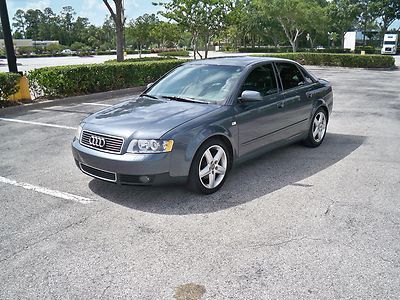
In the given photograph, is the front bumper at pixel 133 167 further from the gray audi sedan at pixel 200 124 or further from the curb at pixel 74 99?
the curb at pixel 74 99

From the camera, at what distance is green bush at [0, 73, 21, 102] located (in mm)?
9547

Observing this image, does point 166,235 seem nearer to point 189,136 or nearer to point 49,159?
point 189,136

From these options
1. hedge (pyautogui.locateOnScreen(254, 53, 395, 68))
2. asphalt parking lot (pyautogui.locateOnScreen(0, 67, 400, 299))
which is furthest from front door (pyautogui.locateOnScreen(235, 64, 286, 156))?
hedge (pyautogui.locateOnScreen(254, 53, 395, 68))

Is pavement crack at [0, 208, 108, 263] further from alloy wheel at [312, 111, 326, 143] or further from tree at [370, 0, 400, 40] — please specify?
tree at [370, 0, 400, 40]

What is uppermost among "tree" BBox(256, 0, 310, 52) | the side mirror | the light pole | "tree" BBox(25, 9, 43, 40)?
"tree" BBox(25, 9, 43, 40)

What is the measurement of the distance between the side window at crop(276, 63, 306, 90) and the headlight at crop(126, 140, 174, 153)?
2.36m

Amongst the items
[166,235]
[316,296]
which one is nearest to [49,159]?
[166,235]

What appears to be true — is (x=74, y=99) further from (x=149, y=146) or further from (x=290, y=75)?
(x=149, y=146)

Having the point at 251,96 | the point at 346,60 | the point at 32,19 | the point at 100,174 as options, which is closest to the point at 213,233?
the point at 100,174

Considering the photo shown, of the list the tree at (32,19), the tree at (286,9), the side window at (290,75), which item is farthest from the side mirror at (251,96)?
the tree at (32,19)

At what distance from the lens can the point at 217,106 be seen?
14.5 ft

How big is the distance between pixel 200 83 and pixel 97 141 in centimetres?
164

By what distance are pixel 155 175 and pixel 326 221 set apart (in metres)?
1.76

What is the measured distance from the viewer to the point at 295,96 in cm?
547
